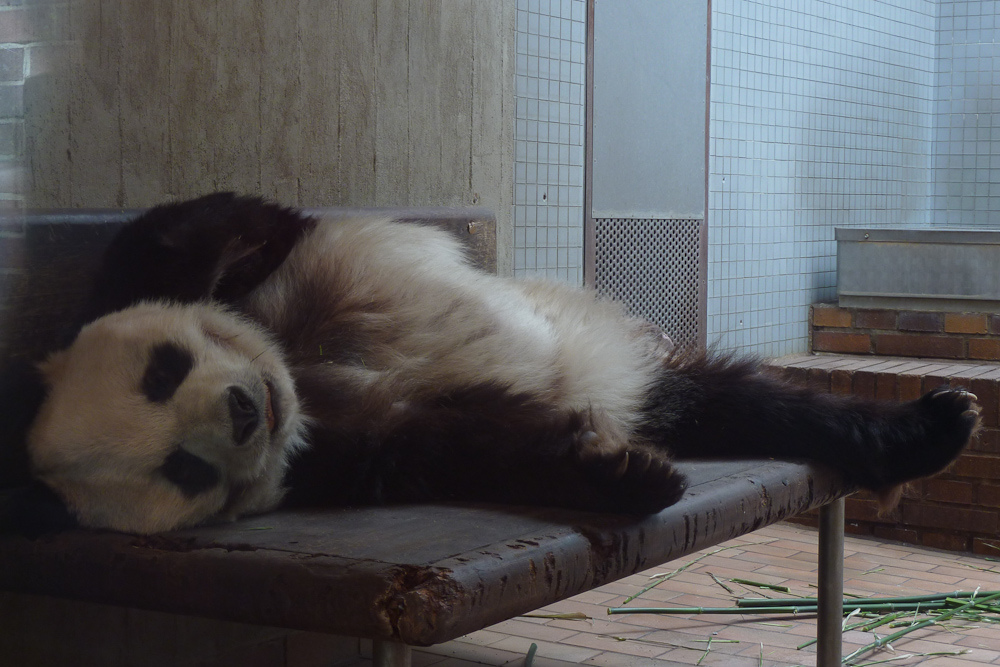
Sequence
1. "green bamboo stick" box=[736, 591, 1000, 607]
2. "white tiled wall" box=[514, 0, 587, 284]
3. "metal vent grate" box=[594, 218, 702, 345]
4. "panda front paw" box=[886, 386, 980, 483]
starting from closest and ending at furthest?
1. "panda front paw" box=[886, 386, 980, 483]
2. "green bamboo stick" box=[736, 591, 1000, 607]
3. "white tiled wall" box=[514, 0, 587, 284]
4. "metal vent grate" box=[594, 218, 702, 345]

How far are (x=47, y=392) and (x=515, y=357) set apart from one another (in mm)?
908

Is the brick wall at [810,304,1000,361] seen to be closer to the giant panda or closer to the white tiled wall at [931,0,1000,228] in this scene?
the white tiled wall at [931,0,1000,228]

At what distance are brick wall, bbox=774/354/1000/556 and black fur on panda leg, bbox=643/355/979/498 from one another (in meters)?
1.96

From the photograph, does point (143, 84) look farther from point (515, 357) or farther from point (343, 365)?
point (515, 357)

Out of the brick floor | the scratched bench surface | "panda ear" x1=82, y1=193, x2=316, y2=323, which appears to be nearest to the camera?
the scratched bench surface

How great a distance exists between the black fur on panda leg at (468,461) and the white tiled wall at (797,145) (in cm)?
362

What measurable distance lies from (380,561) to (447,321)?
0.92 m

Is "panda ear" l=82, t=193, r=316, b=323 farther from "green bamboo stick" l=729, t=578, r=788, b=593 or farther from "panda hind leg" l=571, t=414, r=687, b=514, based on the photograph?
"green bamboo stick" l=729, t=578, r=788, b=593

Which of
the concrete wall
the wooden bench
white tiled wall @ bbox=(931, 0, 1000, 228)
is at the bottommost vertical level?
the wooden bench

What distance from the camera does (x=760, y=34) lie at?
5797 millimetres

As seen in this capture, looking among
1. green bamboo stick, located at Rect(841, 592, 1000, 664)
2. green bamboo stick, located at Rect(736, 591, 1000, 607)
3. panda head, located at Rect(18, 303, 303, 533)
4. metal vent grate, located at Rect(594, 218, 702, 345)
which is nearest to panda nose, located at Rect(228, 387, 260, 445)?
panda head, located at Rect(18, 303, 303, 533)

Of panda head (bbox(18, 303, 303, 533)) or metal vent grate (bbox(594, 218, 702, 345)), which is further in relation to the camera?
metal vent grate (bbox(594, 218, 702, 345))

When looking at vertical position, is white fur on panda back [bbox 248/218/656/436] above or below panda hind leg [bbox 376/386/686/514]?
above

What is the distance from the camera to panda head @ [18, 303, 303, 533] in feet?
5.62
